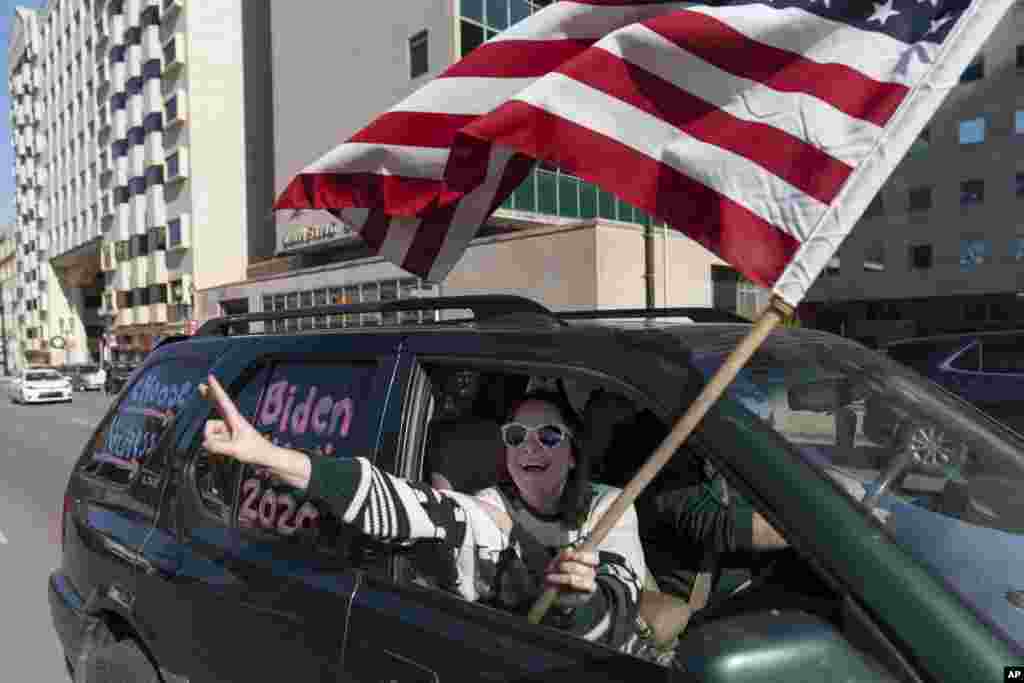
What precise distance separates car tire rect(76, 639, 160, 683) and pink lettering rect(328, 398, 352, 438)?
1.19 meters

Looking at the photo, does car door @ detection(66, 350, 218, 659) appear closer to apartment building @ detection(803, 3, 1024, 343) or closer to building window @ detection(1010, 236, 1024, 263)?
apartment building @ detection(803, 3, 1024, 343)

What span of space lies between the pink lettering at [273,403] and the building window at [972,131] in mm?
37990

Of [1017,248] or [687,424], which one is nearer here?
[687,424]

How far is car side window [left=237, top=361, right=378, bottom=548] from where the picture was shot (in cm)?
205

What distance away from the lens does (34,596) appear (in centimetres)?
537

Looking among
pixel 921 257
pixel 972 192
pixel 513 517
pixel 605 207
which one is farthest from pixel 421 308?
pixel 972 192

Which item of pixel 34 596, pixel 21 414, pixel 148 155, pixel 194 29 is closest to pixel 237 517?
pixel 34 596

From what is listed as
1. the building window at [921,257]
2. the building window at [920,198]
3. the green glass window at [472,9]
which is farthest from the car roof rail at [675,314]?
the building window at [920,198]

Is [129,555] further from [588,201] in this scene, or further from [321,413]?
[588,201]

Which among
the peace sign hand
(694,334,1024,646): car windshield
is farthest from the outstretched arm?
(694,334,1024,646): car windshield

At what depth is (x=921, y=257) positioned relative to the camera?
33.9m

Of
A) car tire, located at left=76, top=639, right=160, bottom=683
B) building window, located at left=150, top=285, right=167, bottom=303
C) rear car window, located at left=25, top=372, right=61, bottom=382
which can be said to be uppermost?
building window, located at left=150, top=285, right=167, bottom=303

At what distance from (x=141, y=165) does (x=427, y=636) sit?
51.3m

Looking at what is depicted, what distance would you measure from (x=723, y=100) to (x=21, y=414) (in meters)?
25.6
